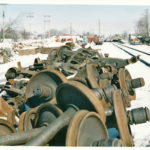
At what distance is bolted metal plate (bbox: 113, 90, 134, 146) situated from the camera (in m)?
2.80

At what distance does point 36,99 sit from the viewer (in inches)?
181

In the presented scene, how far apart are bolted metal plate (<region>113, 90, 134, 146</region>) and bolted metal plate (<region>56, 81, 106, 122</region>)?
0.50ft

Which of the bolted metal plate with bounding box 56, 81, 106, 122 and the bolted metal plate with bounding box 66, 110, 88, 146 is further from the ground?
the bolted metal plate with bounding box 56, 81, 106, 122

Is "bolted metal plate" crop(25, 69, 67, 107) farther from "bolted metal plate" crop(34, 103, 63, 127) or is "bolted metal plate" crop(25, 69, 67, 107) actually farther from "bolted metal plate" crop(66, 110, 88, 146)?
"bolted metal plate" crop(66, 110, 88, 146)

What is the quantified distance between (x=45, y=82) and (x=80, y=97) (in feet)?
5.56

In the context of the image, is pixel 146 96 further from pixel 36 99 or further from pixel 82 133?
pixel 82 133

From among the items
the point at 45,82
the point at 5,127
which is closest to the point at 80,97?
the point at 5,127

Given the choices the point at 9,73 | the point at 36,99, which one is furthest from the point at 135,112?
the point at 9,73

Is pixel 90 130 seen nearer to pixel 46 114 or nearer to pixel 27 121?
pixel 46 114

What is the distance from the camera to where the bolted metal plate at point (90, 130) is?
2512 millimetres

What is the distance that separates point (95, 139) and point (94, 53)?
26.2ft

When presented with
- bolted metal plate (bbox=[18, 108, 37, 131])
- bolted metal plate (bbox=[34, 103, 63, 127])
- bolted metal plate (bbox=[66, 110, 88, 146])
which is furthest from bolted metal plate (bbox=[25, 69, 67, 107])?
bolted metal plate (bbox=[66, 110, 88, 146])

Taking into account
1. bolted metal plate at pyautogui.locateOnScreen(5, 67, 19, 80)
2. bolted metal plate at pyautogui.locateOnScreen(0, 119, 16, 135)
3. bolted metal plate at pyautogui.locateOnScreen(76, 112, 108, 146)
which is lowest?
bolted metal plate at pyautogui.locateOnScreen(0, 119, 16, 135)

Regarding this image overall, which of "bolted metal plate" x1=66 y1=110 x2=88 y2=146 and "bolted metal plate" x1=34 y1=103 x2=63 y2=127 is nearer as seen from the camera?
"bolted metal plate" x1=66 y1=110 x2=88 y2=146
